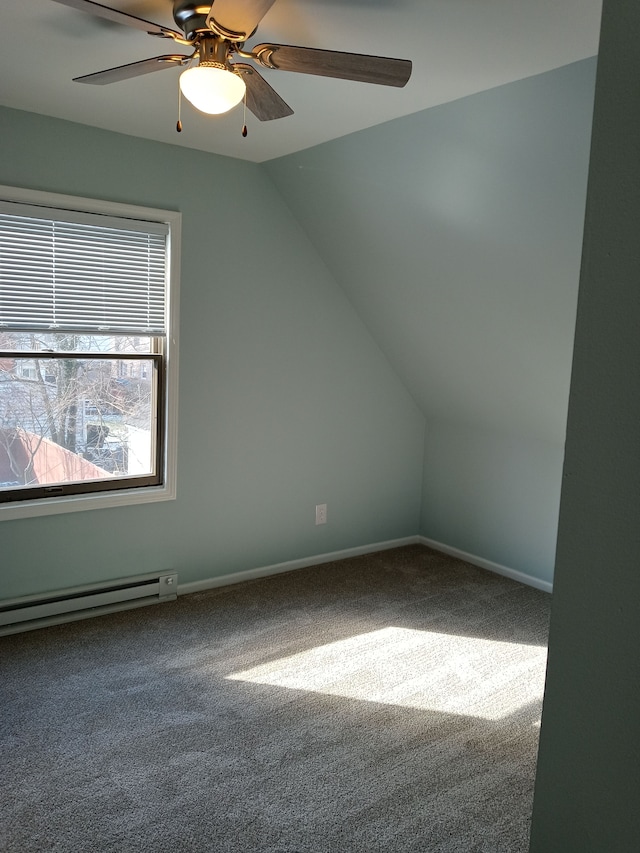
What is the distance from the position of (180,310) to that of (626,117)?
326 cm

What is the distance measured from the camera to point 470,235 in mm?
3383

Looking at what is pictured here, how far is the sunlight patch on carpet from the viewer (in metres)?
3.02

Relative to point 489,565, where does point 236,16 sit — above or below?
above

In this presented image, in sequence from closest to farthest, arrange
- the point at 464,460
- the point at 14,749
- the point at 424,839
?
the point at 424,839 → the point at 14,749 → the point at 464,460

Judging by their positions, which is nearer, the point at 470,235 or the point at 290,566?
the point at 470,235

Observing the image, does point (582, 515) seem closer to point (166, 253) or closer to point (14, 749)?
point (14, 749)

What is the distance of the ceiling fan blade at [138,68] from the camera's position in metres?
2.11

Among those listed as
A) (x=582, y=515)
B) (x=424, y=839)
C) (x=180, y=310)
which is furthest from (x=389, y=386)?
(x=582, y=515)

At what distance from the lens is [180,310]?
3.80m

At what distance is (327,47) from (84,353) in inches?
75.5

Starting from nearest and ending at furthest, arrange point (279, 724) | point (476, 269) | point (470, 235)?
point (279, 724) → point (470, 235) → point (476, 269)

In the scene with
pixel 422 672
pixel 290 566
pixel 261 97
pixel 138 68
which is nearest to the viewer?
pixel 138 68

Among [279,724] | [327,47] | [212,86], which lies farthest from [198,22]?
[279,724]

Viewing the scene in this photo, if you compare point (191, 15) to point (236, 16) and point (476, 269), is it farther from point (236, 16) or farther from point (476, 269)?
point (476, 269)
